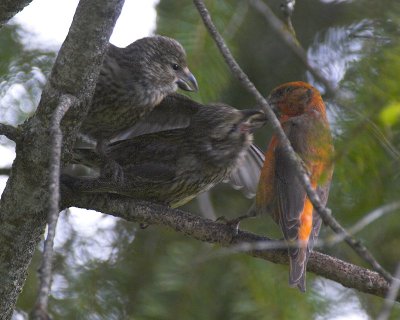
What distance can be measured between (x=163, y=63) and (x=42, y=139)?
1.42 meters

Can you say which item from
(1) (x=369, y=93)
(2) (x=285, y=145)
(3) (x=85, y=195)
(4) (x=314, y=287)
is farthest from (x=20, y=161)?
(4) (x=314, y=287)

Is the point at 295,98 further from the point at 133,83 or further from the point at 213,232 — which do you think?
the point at 213,232

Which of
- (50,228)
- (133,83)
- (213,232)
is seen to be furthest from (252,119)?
(50,228)

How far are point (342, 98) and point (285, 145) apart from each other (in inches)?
8.5

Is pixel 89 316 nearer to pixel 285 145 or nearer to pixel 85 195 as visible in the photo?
pixel 85 195

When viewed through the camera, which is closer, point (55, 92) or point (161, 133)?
point (55, 92)

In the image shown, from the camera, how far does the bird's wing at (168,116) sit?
393 centimetres

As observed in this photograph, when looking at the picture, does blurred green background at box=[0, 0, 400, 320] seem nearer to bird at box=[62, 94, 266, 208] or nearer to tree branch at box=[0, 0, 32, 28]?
bird at box=[62, 94, 266, 208]

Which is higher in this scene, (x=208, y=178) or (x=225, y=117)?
(x=225, y=117)

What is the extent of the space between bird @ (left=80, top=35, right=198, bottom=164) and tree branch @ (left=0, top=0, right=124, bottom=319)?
0.80 meters

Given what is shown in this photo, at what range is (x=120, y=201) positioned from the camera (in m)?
3.26

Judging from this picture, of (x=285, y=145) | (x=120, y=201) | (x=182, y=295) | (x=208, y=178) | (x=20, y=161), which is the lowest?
(x=182, y=295)

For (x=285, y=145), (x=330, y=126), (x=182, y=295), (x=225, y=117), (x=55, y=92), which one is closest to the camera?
(x=285, y=145)

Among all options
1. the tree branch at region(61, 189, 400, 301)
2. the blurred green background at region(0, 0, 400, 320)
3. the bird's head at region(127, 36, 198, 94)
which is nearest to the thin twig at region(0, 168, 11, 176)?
the blurred green background at region(0, 0, 400, 320)
